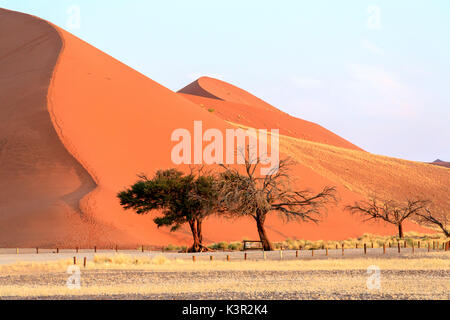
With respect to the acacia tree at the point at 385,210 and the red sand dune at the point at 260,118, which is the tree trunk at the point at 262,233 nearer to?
the acacia tree at the point at 385,210

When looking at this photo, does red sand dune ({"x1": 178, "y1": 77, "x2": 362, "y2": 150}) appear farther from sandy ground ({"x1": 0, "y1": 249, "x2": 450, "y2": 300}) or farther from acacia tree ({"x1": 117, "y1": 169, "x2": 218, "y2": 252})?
sandy ground ({"x1": 0, "y1": 249, "x2": 450, "y2": 300})

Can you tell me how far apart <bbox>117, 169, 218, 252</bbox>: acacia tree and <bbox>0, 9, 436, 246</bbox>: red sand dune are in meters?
3.37

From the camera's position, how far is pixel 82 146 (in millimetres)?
51344

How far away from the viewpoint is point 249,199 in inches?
1431

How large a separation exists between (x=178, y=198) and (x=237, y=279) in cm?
1997

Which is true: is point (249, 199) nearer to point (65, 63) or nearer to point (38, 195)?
point (38, 195)

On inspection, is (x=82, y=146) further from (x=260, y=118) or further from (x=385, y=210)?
(x=260, y=118)

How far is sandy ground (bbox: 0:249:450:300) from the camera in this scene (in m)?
15.9

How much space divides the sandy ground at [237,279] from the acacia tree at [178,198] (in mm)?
8373

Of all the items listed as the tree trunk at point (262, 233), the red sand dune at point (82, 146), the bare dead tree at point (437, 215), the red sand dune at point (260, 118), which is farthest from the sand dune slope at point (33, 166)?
the red sand dune at point (260, 118)

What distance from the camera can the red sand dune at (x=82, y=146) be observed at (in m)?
43.7

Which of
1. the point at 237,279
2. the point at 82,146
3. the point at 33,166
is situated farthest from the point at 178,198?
the point at 237,279
